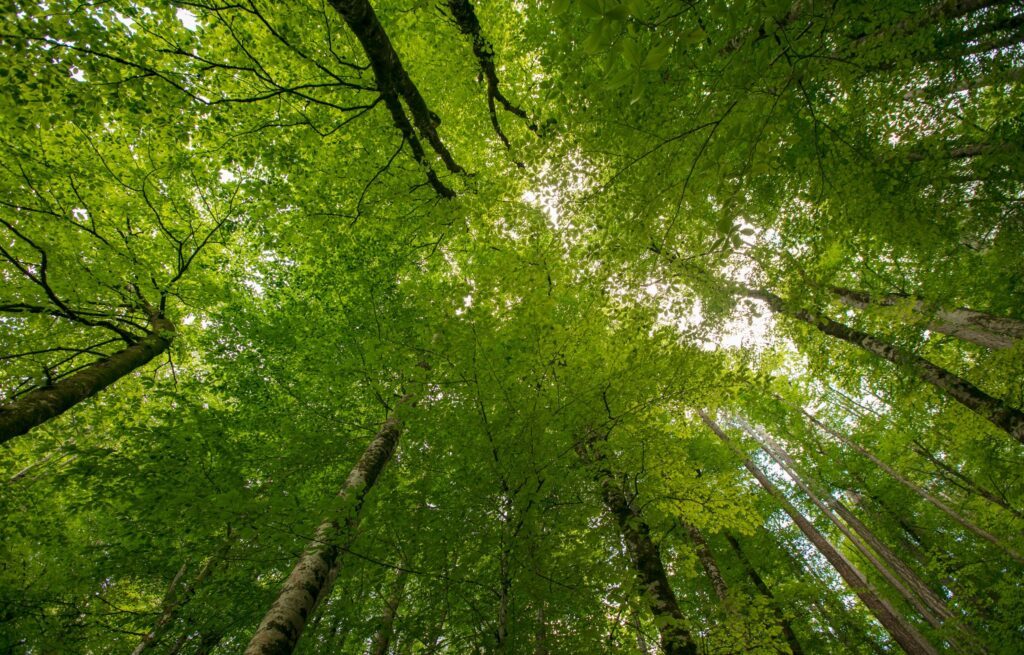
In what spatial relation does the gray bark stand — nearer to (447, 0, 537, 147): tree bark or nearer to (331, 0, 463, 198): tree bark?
(447, 0, 537, 147): tree bark

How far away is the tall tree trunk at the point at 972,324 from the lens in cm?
498

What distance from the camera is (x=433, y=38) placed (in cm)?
564

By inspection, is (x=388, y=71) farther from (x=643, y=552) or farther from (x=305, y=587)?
(x=643, y=552)

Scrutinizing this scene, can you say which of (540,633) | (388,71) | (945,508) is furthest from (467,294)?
(945,508)

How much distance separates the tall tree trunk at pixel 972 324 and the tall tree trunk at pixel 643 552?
4319mm

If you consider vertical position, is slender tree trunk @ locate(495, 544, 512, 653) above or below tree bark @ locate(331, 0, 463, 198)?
below

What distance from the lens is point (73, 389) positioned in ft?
12.6

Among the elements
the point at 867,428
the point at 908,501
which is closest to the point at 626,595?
the point at 867,428

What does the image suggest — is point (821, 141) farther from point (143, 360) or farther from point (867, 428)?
point (867, 428)

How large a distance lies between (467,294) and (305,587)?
10.3 feet

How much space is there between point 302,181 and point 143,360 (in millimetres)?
3338

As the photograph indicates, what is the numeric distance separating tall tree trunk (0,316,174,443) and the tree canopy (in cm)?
3

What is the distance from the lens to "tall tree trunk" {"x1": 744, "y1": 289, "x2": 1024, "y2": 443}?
4.50 m

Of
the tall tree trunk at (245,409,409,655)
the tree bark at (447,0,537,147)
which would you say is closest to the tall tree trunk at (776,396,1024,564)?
the tall tree trunk at (245,409,409,655)
